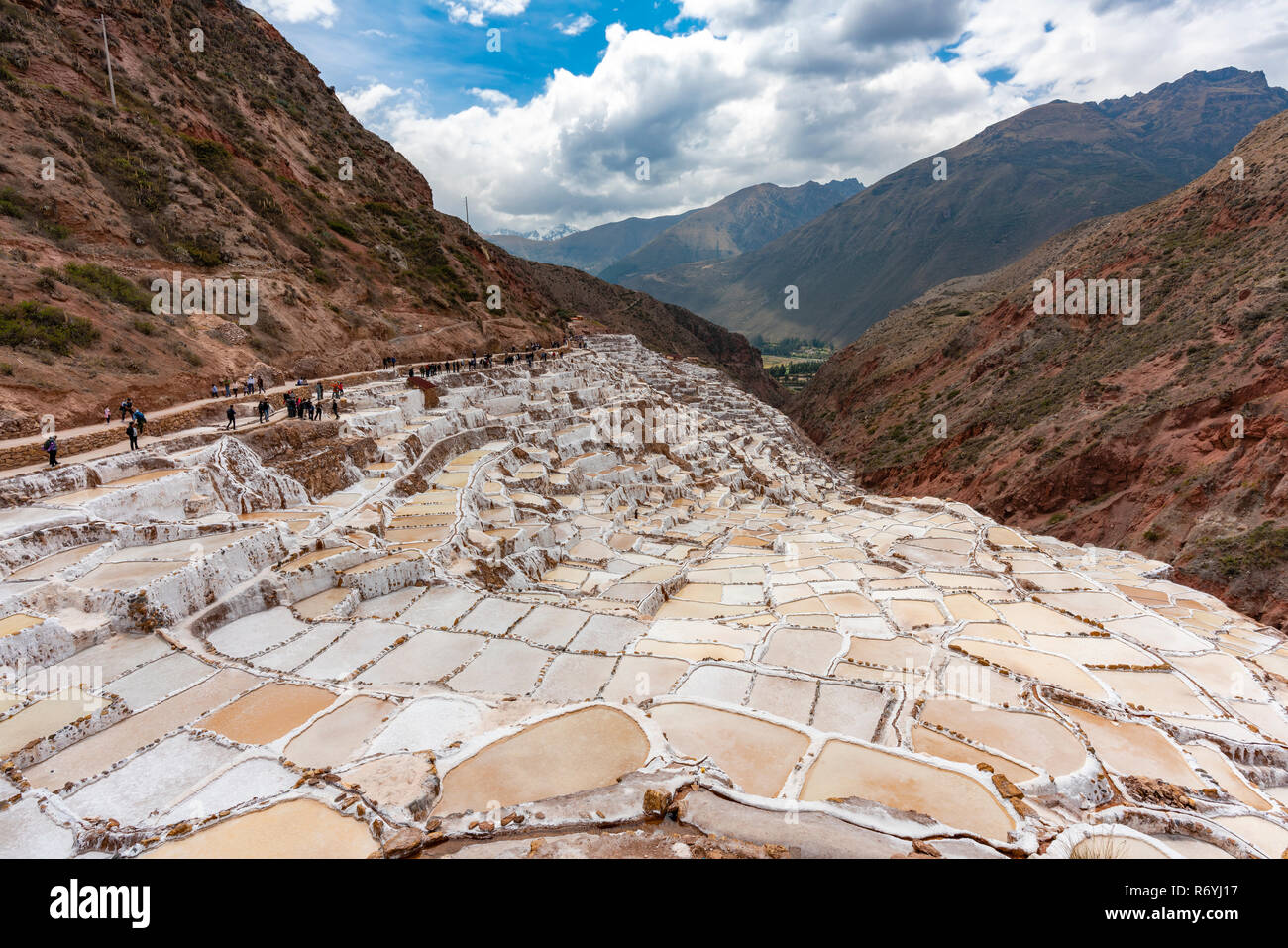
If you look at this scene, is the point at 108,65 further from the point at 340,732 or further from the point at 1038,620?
the point at 1038,620

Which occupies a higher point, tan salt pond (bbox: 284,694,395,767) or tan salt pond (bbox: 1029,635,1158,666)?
tan salt pond (bbox: 284,694,395,767)

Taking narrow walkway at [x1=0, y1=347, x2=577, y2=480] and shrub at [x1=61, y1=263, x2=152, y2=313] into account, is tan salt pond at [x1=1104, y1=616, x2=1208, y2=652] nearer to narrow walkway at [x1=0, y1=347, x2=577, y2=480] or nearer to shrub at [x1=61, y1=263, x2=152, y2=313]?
narrow walkway at [x1=0, y1=347, x2=577, y2=480]

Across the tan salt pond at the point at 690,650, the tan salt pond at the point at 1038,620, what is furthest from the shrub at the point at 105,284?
the tan salt pond at the point at 1038,620

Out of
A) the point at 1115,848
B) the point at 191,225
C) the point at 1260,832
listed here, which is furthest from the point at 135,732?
the point at 191,225

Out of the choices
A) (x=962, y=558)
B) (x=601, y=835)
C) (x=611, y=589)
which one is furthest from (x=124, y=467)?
(x=962, y=558)

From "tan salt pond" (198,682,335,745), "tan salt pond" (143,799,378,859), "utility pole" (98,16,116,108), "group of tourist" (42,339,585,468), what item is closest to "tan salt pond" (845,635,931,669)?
"tan salt pond" (143,799,378,859)
